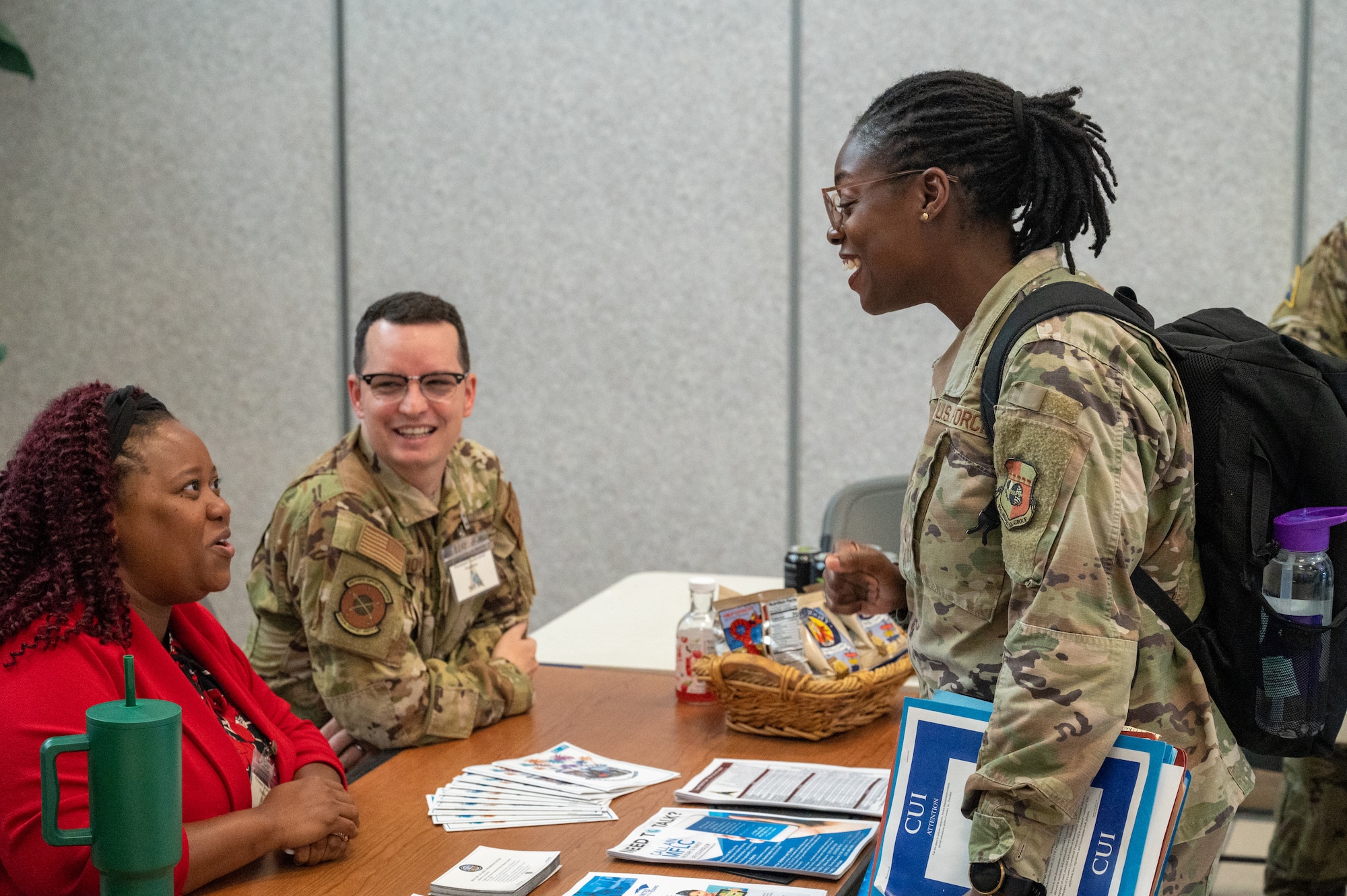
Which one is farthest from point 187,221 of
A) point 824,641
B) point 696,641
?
point 824,641

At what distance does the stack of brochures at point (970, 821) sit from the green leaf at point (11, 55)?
11.7 ft

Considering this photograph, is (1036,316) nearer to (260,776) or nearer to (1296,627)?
(1296,627)

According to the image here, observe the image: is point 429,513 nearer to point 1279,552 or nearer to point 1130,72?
point 1279,552

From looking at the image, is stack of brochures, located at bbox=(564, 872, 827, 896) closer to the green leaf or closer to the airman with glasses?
the airman with glasses

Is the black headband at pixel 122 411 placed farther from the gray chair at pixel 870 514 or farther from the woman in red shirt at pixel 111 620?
the gray chair at pixel 870 514

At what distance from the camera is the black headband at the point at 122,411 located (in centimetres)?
136

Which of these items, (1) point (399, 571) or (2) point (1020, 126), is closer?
(2) point (1020, 126)

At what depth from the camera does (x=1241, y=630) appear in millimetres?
1196

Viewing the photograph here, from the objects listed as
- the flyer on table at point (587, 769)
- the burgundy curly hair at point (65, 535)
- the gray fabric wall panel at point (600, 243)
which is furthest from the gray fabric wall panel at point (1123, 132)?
the burgundy curly hair at point (65, 535)

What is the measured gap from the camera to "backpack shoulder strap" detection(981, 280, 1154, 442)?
1154mm

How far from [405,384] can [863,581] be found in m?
0.85

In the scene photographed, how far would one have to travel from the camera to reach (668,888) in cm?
132

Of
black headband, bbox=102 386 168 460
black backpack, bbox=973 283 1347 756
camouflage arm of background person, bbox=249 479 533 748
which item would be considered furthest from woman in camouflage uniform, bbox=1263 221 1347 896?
black headband, bbox=102 386 168 460

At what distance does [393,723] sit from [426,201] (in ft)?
9.04
